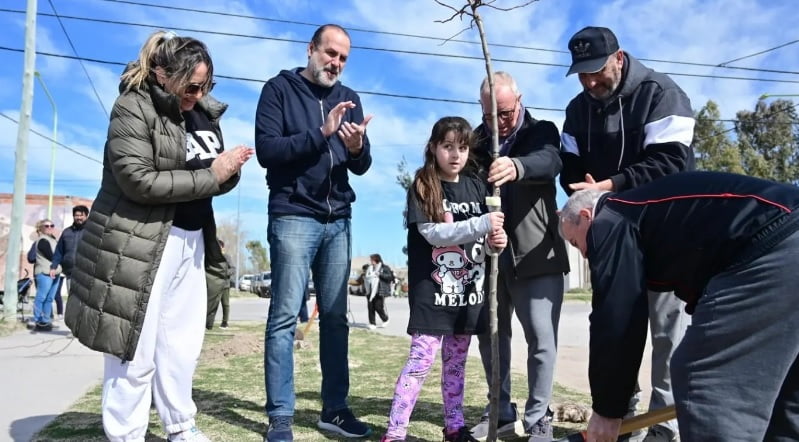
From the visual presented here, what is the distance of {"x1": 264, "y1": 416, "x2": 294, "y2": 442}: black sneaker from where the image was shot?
3.23 metres

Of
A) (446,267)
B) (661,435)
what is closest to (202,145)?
(446,267)

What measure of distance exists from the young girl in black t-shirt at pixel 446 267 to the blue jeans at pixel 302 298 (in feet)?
1.53

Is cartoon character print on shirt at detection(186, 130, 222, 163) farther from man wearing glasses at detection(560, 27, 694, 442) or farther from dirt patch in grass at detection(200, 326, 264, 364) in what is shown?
dirt patch in grass at detection(200, 326, 264, 364)

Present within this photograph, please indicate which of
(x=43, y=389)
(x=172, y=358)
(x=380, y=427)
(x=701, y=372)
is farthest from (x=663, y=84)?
(x=43, y=389)

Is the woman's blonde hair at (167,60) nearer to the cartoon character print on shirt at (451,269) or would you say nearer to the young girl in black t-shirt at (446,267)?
the young girl in black t-shirt at (446,267)

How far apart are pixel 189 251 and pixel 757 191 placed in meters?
2.46

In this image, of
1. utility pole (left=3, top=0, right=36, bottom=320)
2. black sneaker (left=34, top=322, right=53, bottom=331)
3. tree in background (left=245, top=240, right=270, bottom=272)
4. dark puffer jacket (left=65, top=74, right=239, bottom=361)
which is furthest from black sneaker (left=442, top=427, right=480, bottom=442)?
tree in background (left=245, top=240, right=270, bottom=272)

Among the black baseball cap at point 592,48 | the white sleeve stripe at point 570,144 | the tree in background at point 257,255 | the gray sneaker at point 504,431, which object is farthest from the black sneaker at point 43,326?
the tree in background at point 257,255

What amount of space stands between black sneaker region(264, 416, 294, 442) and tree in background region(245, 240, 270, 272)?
75.4m

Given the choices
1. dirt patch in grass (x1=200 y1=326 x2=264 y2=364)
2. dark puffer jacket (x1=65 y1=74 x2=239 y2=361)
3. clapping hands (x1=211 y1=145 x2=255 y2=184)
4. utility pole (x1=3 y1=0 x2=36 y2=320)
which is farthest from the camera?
utility pole (x1=3 y1=0 x2=36 y2=320)

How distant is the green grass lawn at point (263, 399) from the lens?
3525 mm

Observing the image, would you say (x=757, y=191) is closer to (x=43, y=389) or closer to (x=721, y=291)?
(x=721, y=291)

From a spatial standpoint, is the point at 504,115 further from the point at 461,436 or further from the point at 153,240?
the point at 153,240

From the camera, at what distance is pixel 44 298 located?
10.8m
